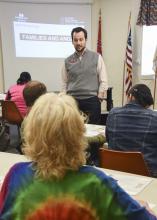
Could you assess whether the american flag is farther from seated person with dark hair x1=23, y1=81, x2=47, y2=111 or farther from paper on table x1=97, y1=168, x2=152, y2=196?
paper on table x1=97, y1=168, x2=152, y2=196

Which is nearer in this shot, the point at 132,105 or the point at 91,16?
the point at 132,105

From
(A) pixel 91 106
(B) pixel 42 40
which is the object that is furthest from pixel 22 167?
(B) pixel 42 40

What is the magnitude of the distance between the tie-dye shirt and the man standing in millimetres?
2604

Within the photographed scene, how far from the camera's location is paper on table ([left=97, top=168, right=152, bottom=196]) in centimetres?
174

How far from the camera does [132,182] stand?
6.01 feet

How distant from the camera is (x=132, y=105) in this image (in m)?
2.34

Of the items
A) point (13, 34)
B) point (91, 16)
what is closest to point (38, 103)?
point (13, 34)

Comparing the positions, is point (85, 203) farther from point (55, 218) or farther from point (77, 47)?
point (77, 47)

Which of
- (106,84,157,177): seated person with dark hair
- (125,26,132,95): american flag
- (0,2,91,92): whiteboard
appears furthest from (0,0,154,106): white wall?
(106,84,157,177): seated person with dark hair

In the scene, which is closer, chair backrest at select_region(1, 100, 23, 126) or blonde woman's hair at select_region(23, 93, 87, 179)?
blonde woman's hair at select_region(23, 93, 87, 179)

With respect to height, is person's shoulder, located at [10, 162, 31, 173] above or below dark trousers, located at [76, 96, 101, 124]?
above

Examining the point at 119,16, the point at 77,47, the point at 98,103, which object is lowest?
the point at 98,103

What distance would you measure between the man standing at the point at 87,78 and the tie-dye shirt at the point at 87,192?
2.60m

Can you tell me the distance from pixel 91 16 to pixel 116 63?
101 centimetres
